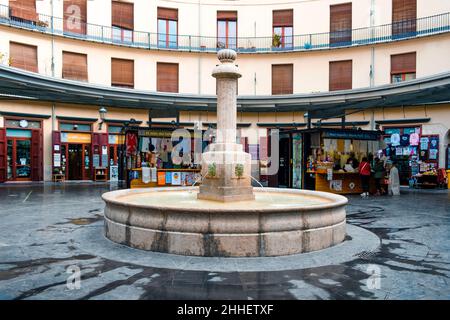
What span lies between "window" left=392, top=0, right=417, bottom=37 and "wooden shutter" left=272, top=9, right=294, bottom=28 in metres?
5.95

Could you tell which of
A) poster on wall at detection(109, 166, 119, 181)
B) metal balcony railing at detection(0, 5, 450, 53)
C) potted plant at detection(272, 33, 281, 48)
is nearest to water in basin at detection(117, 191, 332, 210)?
poster on wall at detection(109, 166, 119, 181)

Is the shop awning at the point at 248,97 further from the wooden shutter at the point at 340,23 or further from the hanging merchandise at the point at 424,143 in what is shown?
the wooden shutter at the point at 340,23

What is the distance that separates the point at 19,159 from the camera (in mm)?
20891

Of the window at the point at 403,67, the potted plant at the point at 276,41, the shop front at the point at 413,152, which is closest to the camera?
the shop front at the point at 413,152

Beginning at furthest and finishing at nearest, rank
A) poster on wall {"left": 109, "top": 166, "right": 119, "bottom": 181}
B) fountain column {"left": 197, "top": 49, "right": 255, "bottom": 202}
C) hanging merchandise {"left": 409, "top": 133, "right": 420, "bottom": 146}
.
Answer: poster on wall {"left": 109, "top": 166, "right": 119, "bottom": 181} < hanging merchandise {"left": 409, "top": 133, "right": 420, "bottom": 146} < fountain column {"left": 197, "top": 49, "right": 255, "bottom": 202}

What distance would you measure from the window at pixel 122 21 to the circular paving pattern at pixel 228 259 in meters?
19.4

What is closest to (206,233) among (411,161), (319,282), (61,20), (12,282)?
(319,282)

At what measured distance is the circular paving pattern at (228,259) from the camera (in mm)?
5109

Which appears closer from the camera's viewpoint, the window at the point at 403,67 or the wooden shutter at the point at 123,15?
the window at the point at 403,67

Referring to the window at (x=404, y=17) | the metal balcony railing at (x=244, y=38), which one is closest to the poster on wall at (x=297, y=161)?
the metal balcony railing at (x=244, y=38)

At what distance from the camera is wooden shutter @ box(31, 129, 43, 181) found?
21062 millimetres

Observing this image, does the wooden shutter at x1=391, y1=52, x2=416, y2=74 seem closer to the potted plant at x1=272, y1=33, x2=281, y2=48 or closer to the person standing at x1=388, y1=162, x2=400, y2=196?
the potted plant at x1=272, y1=33, x2=281, y2=48

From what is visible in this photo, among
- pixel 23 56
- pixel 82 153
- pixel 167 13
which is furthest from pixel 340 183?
pixel 23 56

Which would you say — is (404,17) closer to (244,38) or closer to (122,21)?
(244,38)
